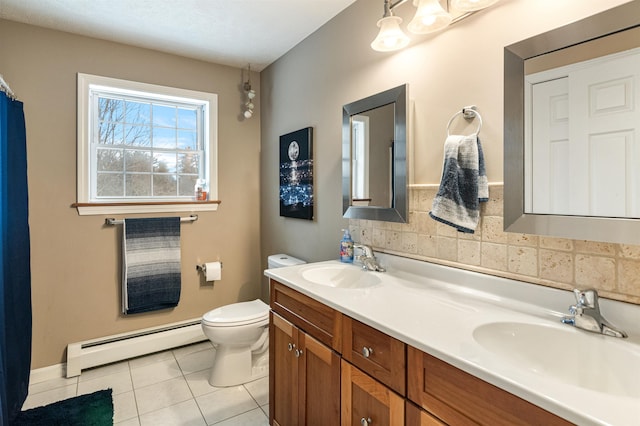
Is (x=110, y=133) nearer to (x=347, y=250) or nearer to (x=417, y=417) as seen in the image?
(x=347, y=250)

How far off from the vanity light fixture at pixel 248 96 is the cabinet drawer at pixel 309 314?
1871 mm

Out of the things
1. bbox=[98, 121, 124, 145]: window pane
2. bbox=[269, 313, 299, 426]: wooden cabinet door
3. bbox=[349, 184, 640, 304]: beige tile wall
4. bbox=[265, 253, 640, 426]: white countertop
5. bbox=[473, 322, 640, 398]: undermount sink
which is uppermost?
bbox=[98, 121, 124, 145]: window pane

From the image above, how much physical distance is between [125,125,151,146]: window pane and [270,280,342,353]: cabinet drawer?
1876mm

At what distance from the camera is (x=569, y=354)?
38.3 inches

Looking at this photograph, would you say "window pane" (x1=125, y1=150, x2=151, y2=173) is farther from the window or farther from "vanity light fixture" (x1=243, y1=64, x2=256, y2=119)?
"vanity light fixture" (x1=243, y1=64, x2=256, y2=119)

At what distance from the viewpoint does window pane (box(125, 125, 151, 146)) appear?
9.02 feet

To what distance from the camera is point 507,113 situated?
1200 mm

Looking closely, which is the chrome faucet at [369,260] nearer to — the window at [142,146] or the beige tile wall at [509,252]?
the beige tile wall at [509,252]

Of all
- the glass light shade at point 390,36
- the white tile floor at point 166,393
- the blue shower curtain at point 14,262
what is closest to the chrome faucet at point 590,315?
the glass light shade at point 390,36

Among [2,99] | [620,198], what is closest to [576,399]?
[620,198]

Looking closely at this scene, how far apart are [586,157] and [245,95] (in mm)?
2771

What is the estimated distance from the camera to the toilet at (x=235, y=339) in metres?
2.17

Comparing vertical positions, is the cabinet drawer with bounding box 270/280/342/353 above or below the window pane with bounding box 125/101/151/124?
below

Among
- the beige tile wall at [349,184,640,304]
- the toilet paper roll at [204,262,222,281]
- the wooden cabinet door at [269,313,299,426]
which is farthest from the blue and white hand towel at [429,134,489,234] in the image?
the toilet paper roll at [204,262,222,281]
